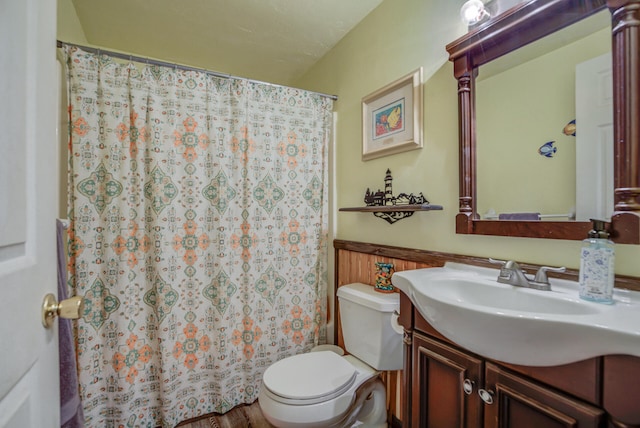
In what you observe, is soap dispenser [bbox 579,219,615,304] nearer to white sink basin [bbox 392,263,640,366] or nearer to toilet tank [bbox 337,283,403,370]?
white sink basin [bbox 392,263,640,366]

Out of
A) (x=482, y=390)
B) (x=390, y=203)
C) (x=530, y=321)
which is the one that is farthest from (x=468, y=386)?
(x=390, y=203)

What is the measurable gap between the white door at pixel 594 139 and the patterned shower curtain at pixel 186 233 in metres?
1.42

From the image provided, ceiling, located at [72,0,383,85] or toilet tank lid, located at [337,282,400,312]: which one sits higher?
ceiling, located at [72,0,383,85]

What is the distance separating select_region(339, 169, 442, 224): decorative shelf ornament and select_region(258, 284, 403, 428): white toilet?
1.39 ft

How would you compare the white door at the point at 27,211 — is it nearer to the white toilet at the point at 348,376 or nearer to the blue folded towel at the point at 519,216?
the white toilet at the point at 348,376

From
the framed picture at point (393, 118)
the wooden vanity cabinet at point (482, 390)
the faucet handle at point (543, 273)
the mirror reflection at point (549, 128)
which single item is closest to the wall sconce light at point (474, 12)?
the mirror reflection at point (549, 128)

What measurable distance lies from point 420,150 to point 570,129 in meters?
0.61

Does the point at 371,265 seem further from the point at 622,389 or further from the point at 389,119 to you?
the point at 622,389

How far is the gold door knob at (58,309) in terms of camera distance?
53 cm

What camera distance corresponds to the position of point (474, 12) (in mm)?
1158

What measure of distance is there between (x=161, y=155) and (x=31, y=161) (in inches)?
48.7

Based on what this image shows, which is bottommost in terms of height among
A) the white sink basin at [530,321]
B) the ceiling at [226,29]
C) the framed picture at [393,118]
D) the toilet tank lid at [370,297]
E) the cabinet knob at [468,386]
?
the cabinet knob at [468,386]

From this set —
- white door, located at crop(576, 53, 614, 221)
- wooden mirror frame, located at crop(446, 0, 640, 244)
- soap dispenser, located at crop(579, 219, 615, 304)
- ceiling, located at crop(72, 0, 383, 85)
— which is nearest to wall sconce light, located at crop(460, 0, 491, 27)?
wooden mirror frame, located at crop(446, 0, 640, 244)

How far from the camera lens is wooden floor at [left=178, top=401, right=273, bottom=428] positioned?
1660 millimetres
